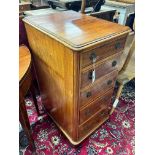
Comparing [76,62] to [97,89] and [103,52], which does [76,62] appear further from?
[97,89]

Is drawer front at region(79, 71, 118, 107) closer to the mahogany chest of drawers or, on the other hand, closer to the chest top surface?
the mahogany chest of drawers

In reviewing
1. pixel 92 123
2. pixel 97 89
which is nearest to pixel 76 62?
pixel 97 89

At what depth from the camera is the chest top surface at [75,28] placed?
766 millimetres

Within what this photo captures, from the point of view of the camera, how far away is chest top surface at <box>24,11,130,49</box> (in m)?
0.77

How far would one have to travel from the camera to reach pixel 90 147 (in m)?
1.28

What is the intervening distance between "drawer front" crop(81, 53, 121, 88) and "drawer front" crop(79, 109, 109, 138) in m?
0.41

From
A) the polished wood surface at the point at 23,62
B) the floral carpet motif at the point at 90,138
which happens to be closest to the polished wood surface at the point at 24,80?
the polished wood surface at the point at 23,62

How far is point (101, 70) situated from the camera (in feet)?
3.10

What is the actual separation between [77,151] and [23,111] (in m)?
0.60

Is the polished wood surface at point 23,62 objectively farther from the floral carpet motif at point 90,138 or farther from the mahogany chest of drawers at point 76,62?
the floral carpet motif at point 90,138

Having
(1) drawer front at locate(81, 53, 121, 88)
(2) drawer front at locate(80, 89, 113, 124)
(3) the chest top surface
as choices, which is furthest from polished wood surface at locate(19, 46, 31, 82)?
(2) drawer front at locate(80, 89, 113, 124)

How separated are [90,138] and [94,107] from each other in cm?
36

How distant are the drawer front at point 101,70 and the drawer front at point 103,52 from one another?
1.9 inches
